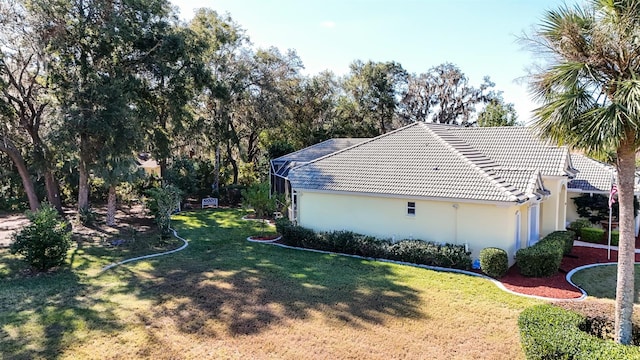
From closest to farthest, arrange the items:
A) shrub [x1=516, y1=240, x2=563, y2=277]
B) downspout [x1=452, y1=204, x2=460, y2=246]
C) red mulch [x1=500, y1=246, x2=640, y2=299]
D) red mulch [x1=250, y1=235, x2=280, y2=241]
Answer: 1. red mulch [x1=500, y1=246, x2=640, y2=299]
2. shrub [x1=516, y1=240, x2=563, y2=277]
3. downspout [x1=452, y1=204, x2=460, y2=246]
4. red mulch [x1=250, y1=235, x2=280, y2=241]

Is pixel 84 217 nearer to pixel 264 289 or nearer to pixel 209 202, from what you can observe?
pixel 209 202

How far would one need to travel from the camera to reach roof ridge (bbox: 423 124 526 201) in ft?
46.1

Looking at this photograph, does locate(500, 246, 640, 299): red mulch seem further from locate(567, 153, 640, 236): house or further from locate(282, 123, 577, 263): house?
locate(567, 153, 640, 236): house

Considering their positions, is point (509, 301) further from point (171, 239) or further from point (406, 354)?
point (171, 239)

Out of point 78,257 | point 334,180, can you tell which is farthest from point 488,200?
point 78,257

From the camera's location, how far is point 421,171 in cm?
1645

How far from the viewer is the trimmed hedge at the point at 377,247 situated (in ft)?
46.2

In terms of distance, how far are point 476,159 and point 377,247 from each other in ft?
20.0

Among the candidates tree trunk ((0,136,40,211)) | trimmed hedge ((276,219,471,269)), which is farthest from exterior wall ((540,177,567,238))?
tree trunk ((0,136,40,211))

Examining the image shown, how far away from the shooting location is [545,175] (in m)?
16.9

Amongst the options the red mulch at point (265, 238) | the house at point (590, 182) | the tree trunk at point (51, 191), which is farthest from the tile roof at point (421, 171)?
the tree trunk at point (51, 191)

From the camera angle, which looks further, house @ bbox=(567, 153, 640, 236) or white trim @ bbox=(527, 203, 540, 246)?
house @ bbox=(567, 153, 640, 236)

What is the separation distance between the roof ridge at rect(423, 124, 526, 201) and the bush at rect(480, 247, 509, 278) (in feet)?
6.54

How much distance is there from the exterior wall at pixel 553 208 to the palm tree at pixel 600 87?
11.1 metres
